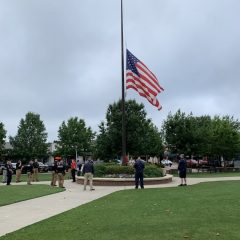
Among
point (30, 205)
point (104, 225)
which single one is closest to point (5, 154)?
point (30, 205)

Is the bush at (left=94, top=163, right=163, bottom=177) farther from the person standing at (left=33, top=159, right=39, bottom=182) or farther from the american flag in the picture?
the person standing at (left=33, top=159, right=39, bottom=182)

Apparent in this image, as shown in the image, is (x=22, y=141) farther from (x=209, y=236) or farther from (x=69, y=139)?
(x=209, y=236)

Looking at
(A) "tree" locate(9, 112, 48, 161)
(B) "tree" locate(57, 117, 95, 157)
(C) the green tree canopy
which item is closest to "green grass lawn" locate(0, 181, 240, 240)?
(C) the green tree canopy

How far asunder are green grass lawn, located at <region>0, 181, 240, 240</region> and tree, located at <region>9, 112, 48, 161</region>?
59.8 meters

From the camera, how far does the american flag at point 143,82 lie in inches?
1053

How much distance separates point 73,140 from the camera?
72688mm

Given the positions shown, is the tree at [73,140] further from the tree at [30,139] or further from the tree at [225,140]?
the tree at [225,140]

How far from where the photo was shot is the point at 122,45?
3056 cm

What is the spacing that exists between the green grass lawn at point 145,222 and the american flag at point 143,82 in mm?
12405

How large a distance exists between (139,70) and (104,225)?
17.8 meters

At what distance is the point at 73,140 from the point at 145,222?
206 ft

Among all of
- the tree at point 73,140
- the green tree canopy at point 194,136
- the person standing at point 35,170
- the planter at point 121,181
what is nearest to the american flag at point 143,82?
the planter at point 121,181

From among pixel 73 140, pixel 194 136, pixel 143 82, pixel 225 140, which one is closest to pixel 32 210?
pixel 143 82

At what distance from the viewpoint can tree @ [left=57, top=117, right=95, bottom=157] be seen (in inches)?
2844
